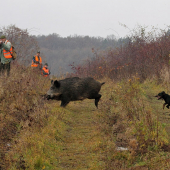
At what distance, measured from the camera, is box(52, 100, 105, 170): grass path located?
4.48 metres

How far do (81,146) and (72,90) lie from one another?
417 centimetres

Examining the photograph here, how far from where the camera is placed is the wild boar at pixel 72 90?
368 inches

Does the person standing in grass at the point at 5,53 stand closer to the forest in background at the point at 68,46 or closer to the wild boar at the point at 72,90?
the wild boar at the point at 72,90

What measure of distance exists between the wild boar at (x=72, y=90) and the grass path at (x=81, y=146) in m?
1.10

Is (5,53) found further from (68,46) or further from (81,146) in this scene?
(68,46)

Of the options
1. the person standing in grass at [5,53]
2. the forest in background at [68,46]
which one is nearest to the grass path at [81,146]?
the person standing in grass at [5,53]

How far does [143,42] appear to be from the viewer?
62.2ft

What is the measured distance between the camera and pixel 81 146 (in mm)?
5477

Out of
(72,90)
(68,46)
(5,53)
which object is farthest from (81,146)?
(68,46)

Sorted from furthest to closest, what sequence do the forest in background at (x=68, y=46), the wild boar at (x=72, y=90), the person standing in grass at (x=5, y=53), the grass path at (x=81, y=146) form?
1. the forest in background at (x=68, y=46)
2. the person standing in grass at (x=5, y=53)
3. the wild boar at (x=72, y=90)
4. the grass path at (x=81, y=146)

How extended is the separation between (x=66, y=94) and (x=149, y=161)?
5644mm

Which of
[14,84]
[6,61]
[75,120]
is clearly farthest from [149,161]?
[6,61]

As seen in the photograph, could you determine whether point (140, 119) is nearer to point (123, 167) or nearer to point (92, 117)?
point (123, 167)

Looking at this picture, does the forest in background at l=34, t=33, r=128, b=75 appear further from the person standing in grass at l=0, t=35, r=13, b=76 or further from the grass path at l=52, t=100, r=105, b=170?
the grass path at l=52, t=100, r=105, b=170
